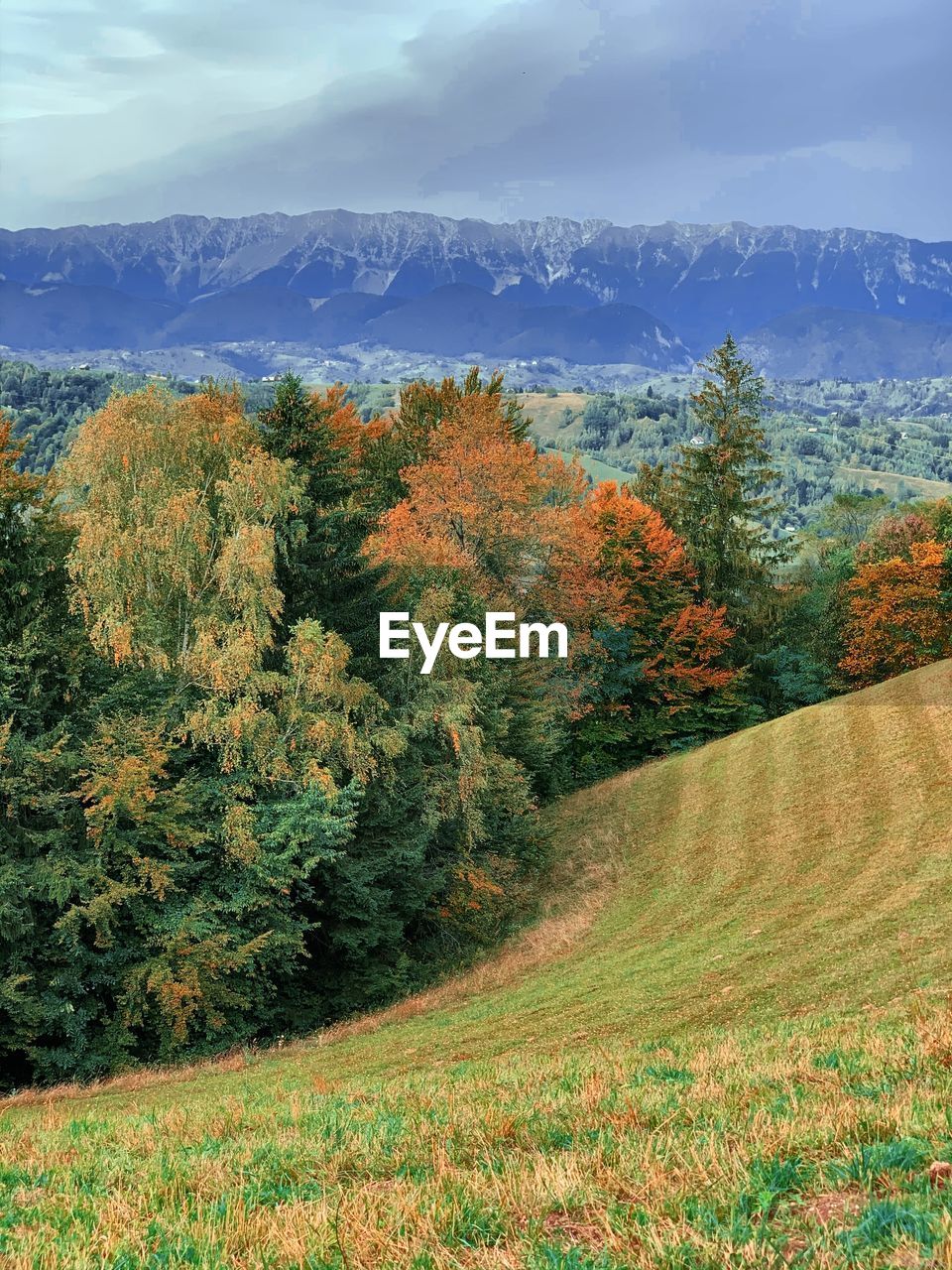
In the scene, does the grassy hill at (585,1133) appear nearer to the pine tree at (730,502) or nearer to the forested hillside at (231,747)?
the forested hillside at (231,747)

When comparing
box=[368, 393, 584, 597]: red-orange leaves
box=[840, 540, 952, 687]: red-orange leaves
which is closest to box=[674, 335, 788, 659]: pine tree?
box=[840, 540, 952, 687]: red-orange leaves

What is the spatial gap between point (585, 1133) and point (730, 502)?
60.5 meters

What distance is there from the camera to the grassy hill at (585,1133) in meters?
5.30

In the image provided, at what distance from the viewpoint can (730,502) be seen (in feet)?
211

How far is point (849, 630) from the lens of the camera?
62.9 meters

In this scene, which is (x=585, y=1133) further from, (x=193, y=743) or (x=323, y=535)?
(x=323, y=535)

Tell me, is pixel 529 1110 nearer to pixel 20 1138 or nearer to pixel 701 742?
pixel 20 1138

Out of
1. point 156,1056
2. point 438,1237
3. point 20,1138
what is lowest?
point 156,1056

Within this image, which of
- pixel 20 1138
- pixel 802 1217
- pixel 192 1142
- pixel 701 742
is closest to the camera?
pixel 802 1217

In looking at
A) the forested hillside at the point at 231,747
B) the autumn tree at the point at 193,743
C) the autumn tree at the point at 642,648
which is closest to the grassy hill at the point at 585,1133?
the autumn tree at the point at 193,743

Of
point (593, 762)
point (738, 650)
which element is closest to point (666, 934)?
point (593, 762)

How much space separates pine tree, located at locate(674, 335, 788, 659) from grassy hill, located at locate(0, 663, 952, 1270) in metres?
42.0

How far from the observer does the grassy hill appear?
530 centimetres

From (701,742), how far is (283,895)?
1443 inches
